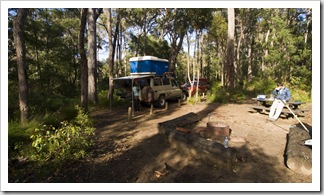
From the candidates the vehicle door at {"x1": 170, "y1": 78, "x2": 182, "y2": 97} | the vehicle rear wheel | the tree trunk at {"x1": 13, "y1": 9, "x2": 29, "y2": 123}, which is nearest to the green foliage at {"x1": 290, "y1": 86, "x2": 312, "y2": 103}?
the vehicle door at {"x1": 170, "y1": 78, "x2": 182, "y2": 97}

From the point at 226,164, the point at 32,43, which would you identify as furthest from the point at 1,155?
the point at 32,43

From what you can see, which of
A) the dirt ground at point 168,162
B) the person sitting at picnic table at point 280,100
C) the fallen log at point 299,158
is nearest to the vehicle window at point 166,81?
the dirt ground at point 168,162

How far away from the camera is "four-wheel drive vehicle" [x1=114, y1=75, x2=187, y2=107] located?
10.6 metres

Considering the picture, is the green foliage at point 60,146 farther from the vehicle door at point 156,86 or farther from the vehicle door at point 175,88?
the vehicle door at point 175,88

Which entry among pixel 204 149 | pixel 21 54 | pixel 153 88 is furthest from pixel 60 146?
pixel 153 88

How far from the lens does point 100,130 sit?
727 centimetres

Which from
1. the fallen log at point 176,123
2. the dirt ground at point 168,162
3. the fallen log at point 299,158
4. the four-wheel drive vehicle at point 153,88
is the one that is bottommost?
the dirt ground at point 168,162

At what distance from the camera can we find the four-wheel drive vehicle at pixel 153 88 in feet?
34.8

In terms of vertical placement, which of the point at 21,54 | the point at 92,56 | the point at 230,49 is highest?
the point at 230,49

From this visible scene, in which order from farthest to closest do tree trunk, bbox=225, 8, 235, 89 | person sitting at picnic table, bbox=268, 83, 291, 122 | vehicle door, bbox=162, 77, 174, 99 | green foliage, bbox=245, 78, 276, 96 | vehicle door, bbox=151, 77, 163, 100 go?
green foliage, bbox=245, 78, 276, 96, tree trunk, bbox=225, 8, 235, 89, vehicle door, bbox=162, 77, 174, 99, vehicle door, bbox=151, 77, 163, 100, person sitting at picnic table, bbox=268, 83, 291, 122

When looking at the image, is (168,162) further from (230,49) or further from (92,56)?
(230,49)

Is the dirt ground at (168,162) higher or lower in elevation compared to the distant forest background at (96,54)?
lower

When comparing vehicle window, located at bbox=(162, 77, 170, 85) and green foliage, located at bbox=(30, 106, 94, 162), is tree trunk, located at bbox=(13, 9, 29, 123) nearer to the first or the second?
green foliage, located at bbox=(30, 106, 94, 162)

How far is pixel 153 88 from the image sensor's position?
36.4ft
